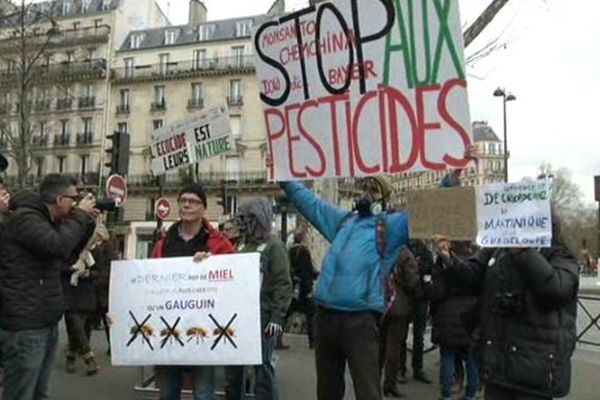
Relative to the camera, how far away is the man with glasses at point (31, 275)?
14.0 ft

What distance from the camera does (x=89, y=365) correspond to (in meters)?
7.90

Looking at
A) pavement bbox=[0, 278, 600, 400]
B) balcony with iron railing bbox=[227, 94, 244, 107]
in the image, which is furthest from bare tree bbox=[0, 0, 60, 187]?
balcony with iron railing bbox=[227, 94, 244, 107]

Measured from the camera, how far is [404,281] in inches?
292

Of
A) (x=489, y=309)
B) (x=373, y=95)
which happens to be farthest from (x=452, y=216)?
(x=373, y=95)

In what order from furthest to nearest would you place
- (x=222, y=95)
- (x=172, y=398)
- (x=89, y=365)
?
(x=222, y=95) → (x=89, y=365) → (x=172, y=398)

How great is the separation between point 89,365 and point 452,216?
5.64 metres

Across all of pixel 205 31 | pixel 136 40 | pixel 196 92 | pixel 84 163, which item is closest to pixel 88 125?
pixel 84 163

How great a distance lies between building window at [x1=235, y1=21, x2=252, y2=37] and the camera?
5417 cm

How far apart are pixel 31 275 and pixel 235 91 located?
159 feet

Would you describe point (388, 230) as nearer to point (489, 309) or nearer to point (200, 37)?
point (489, 309)

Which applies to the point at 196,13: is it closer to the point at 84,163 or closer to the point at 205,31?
the point at 205,31

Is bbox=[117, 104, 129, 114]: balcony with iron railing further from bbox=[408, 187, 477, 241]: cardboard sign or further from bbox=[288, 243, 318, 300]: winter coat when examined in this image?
bbox=[408, 187, 477, 241]: cardboard sign

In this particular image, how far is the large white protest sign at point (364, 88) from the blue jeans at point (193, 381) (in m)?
1.40

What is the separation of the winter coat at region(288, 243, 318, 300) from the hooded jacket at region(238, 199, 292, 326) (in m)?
4.55
